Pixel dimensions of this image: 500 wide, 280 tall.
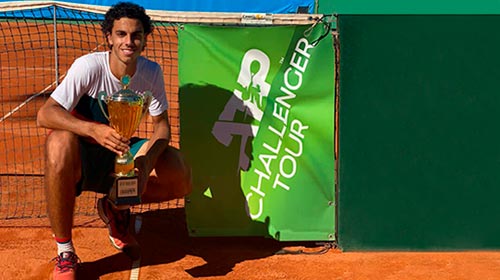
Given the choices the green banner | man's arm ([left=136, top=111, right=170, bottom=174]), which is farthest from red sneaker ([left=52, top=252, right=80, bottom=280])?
the green banner

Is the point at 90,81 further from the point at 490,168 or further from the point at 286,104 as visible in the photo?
the point at 490,168

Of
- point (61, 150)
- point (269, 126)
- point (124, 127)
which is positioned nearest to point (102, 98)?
point (124, 127)

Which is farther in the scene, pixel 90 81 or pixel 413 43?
pixel 413 43

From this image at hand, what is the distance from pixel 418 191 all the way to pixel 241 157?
4.06 ft

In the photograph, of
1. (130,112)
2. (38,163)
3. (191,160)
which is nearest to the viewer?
(130,112)

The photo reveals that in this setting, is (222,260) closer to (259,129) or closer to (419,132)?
(259,129)

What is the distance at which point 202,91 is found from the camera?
495cm

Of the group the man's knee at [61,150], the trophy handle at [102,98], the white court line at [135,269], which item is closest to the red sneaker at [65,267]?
the white court line at [135,269]

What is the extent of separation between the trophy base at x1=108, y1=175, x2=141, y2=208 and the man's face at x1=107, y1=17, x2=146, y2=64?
764 mm

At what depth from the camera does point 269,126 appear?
4941mm

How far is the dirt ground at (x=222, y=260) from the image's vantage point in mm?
4527

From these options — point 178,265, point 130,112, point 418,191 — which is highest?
point 130,112

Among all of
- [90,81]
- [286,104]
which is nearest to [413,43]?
[286,104]

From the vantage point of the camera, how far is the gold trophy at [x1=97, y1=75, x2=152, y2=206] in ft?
13.6
